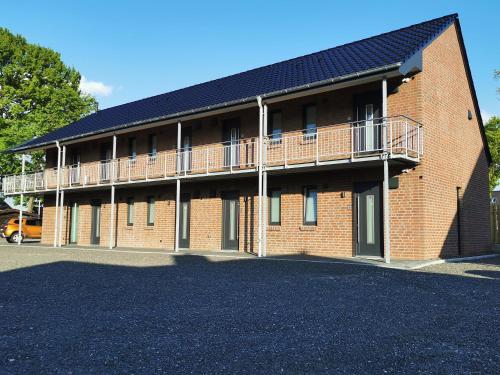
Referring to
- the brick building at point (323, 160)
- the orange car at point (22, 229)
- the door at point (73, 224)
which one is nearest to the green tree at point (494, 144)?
the brick building at point (323, 160)

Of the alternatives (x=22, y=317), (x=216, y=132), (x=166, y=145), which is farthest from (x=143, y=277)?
(x=166, y=145)

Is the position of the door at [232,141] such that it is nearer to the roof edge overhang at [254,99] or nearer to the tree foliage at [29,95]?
the roof edge overhang at [254,99]

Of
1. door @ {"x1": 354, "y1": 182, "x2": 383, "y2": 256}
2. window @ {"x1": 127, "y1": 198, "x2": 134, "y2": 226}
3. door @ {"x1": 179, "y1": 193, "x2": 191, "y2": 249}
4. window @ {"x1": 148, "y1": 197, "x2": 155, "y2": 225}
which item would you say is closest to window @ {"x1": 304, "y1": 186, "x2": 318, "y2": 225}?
door @ {"x1": 354, "y1": 182, "x2": 383, "y2": 256}

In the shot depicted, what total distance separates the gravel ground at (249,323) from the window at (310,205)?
17.9ft

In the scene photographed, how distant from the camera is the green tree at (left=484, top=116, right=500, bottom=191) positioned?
36.3m

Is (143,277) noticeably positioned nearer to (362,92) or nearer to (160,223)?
(362,92)

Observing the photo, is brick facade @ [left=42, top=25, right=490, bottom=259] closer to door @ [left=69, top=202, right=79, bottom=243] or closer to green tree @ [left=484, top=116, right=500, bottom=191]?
door @ [left=69, top=202, right=79, bottom=243]

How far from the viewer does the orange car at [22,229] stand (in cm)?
2586

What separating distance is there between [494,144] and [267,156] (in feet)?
90.7

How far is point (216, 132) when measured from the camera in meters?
18.1

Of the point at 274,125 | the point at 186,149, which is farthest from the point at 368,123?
the point at 186,149

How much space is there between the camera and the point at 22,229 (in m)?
26.8

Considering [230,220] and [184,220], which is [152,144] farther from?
[230,220]

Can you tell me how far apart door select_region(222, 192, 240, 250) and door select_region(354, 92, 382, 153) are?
5389 millimetres
